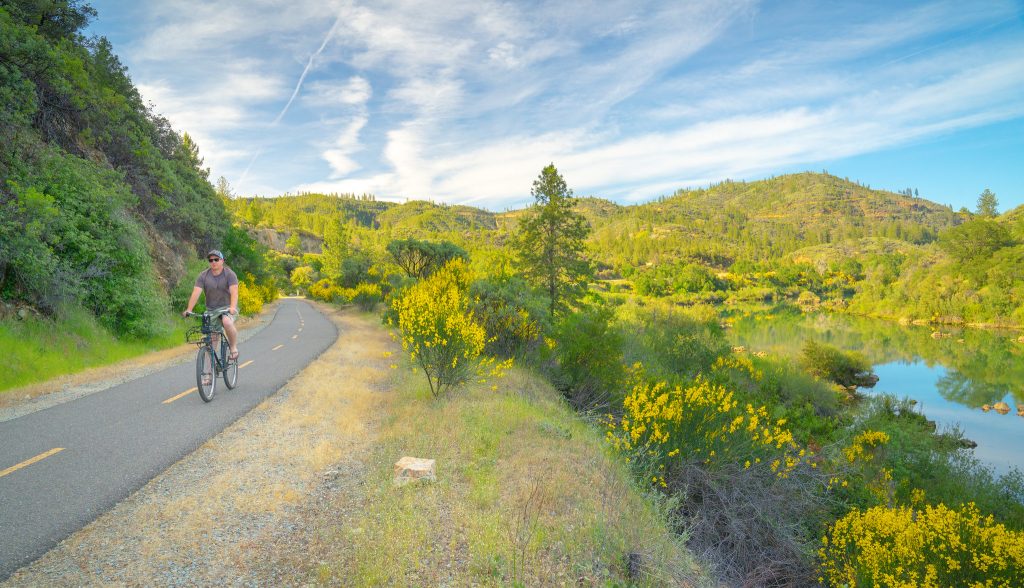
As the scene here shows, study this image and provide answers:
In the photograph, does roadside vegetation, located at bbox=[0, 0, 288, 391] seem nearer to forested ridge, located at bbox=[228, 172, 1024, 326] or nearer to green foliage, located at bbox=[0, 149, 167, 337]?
green foliage, located at bbox=[0, 149, 167, 337]

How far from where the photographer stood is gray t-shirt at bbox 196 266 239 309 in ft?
25.0

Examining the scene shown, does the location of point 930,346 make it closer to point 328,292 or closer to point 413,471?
point 413,471

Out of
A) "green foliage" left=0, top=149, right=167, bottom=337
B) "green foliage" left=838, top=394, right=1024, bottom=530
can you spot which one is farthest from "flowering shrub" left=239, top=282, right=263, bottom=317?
"green foliage" left=838, top=394, right=1024, bottom=530

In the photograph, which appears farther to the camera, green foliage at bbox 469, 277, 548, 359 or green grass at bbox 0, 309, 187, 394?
green foliage at bbox 469, 277, 548, 359

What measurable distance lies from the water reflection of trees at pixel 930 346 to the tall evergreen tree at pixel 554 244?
1723 cm

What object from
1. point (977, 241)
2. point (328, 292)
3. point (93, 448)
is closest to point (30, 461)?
point (93, 448)

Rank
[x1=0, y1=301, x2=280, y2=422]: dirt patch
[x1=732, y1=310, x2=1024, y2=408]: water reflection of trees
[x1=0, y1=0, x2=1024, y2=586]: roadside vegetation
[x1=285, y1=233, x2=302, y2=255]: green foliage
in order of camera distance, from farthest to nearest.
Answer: [x1=285, y1=233, x2=302, y2=255]: green foliage → [x1=732, y1=310, x2=1024, y2=408]: water reflection of trees → [x1=0, y1=301, x2=280, y2=422]: dirt patch → [x1=0, y1=0, x2=1024, y2=586]: roadside vegetation

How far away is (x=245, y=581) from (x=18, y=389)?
841 centimetres

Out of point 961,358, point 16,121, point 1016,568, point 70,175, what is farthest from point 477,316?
point 961,358

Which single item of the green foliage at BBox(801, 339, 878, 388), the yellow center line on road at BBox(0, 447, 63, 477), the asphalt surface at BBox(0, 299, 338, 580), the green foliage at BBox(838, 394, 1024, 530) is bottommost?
the green foliage at BBox(801, 339, 878, 388)

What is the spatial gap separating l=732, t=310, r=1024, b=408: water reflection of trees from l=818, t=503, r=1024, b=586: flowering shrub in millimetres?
28220

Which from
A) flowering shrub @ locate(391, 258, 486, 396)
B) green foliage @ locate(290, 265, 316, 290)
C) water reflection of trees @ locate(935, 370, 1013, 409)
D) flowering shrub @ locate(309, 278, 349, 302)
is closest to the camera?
flowering shrub @ locate(391, 258, 486, 396)

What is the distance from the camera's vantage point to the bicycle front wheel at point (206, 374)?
753cm

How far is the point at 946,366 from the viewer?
115 ft
